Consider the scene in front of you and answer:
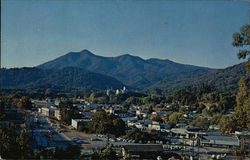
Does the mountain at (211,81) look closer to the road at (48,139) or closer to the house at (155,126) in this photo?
the house at (155,126)

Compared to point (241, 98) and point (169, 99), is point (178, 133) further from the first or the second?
point (169, 99)

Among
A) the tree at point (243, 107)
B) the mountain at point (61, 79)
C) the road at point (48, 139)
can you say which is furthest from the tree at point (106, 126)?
the mountain at point (61, 79)

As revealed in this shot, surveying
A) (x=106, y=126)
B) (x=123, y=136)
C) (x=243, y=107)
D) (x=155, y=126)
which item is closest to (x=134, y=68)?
(x=155, y=126)

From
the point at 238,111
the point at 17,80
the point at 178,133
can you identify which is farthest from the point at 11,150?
the point at 17,80

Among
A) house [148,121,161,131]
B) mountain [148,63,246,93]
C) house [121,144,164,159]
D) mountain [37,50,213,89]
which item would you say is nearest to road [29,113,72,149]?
house [121,144,164,159]

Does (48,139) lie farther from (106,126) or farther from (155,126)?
(155,126)
